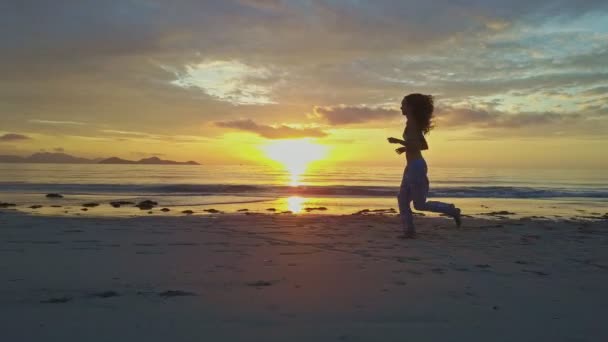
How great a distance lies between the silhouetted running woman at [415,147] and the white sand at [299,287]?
1.84 feet

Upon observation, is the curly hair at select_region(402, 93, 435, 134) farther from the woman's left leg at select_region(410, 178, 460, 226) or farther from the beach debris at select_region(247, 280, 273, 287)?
the beach debris at select_region(247, 280, 273, 287)

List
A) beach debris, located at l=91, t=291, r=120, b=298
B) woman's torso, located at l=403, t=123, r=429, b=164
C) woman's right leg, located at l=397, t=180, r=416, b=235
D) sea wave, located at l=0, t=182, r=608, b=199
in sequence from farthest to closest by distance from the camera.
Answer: sea wave, located at l=0, t=182, r=608, b=199 → woman's right leg, located at l=397, t=180, r=416, b=235 → woman's torso, located at l=403, t=123, r=429, b=164 → beach debris, located at l=91, t=291, r=120, b=298

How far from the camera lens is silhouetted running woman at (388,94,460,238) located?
6.54 metres

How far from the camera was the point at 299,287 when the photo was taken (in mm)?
3602

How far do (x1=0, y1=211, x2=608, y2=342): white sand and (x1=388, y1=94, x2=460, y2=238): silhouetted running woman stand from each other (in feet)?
1.84

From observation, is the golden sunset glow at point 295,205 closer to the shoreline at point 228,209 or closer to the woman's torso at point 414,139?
the shoreline at point 228,209

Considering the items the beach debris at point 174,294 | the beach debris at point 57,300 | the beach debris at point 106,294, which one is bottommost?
the beach debris at point 57,300

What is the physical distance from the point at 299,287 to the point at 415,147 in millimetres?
3648

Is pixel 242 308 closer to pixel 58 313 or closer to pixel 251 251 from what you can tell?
pixel 58 313

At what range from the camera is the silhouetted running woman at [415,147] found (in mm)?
6535

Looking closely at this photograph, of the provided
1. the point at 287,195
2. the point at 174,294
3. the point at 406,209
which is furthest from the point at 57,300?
the point at 287,195

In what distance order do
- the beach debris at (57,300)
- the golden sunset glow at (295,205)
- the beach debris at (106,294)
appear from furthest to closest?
the golden sunset glow at (295,205) < the beach debris at (106,294) < the beach debris at (57,300)

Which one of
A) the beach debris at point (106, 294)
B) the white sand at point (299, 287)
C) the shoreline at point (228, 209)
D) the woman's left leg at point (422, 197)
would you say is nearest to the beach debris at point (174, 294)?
the white sand at point (299, 287)

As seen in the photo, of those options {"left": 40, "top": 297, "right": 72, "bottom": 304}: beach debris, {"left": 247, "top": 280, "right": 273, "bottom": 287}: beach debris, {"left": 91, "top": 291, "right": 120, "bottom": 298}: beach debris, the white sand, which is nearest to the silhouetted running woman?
the white sand
